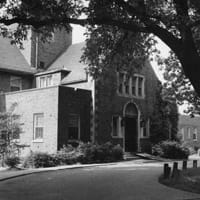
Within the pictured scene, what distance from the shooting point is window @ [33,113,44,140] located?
28406mm

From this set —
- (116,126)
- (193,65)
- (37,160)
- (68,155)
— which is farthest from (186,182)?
(116,126)

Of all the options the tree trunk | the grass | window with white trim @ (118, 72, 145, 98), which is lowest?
the grass

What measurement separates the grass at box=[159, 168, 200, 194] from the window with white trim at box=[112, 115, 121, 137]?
1464cm

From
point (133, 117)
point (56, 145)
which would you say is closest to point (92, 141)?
point (56, 145)

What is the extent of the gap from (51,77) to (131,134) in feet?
27.2

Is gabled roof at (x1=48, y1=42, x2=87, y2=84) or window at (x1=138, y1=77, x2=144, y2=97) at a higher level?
gabled roof at (x1=48, y1=42, x2=87, y2=84)

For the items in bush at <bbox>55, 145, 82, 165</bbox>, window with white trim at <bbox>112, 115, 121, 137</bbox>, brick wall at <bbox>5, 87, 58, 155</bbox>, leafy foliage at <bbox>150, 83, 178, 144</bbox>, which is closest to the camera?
bush at <bbox>55, 145, 82, 165</bbox>

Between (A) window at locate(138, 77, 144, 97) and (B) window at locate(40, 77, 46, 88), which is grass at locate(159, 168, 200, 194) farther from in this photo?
(B) window at locate(40, 77, 46, 88)

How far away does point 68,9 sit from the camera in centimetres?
1606

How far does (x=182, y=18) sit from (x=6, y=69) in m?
21.7

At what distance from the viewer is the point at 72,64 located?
33.4 metres

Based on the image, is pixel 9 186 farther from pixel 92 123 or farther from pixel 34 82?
pixel 34 82

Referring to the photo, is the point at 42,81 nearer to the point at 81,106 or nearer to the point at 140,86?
the point at 81,106

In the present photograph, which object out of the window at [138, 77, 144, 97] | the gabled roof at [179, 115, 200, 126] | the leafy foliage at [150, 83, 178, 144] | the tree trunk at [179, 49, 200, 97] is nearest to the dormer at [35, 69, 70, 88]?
the window at [138, 77, 144, 97]
